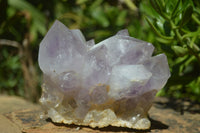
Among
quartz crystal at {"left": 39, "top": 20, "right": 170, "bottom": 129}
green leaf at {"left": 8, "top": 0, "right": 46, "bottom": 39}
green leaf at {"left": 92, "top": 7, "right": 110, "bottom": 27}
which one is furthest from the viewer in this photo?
green leaf at {"left": 8, "top": 0, "right": 46, "bottom": 39}

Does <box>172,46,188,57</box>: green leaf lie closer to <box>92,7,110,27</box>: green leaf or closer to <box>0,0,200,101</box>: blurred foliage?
<box>0,0,200,101</box>: blurred foliage

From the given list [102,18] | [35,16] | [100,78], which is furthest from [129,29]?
[35,16]

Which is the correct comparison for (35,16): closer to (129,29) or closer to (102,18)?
(102,18)

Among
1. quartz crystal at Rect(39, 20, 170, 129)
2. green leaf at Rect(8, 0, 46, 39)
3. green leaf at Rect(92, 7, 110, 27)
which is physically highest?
green leaf at Rect(8, 0, 46, 39)

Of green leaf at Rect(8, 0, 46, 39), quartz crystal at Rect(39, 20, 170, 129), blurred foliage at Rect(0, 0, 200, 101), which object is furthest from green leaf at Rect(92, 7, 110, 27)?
green leaf at Rect(8, 0, 46, 39)

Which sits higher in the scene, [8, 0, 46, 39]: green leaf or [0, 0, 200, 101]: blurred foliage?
[8, 0, 46, 39]: green leaf

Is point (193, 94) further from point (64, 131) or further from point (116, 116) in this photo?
point (64, 131)
